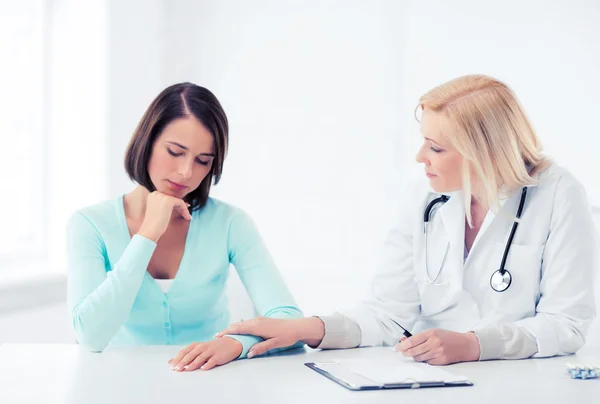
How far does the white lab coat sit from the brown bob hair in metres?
0.52

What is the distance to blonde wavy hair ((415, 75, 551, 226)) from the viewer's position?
184cm

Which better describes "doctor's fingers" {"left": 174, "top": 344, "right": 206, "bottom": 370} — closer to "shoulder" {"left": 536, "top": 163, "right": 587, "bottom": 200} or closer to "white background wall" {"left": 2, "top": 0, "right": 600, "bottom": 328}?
"shoulder" {"left": 536, "top": 163, "right": 587, "bottom": 200}

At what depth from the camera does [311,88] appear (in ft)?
11.5

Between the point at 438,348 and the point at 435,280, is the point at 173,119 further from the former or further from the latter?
the point at 438,348

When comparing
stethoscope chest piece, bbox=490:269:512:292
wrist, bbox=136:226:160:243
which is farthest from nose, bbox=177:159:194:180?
stethoscope chest piece, bbox=490:269:512:292

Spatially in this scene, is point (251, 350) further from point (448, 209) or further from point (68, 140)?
point (68, 140)

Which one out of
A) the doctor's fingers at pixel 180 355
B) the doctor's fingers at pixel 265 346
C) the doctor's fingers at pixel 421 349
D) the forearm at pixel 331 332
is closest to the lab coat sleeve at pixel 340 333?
the forearm at pixel 331 332

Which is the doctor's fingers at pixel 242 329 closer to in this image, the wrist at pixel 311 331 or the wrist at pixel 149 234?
the wrist at pixel 311 331

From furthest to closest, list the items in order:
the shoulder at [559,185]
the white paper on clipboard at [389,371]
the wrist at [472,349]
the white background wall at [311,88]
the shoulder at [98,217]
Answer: the white background wall at [311,88]
the shoulder at [98,217]
the shoulder at [559,185]
the wrist at [472,349]
the white paper on clipboard at [389,371]

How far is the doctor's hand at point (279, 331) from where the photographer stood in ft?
5.41

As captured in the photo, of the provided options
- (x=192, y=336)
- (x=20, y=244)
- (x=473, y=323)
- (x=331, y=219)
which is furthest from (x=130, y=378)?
(x=331, y=219)

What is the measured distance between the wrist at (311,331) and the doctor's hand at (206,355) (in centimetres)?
16

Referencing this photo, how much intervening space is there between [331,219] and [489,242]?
1.64 m

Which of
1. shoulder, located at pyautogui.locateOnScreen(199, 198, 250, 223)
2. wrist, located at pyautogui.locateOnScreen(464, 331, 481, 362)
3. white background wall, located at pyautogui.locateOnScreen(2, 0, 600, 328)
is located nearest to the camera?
wrist, located at pyautogui.locateOnScreen(464, 331, 481, 362)
